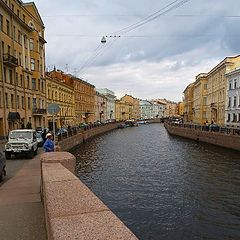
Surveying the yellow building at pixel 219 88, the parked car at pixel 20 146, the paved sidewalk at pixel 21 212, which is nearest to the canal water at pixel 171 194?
the parked car at pixel 20 146

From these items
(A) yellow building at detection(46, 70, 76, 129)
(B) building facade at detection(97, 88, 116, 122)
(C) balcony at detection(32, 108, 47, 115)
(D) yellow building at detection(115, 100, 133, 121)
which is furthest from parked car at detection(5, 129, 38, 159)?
(D) yellow building at detection(115, 100, 133, 121)

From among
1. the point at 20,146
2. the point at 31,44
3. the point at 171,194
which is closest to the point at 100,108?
the point at 31,44

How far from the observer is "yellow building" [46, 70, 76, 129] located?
157ft

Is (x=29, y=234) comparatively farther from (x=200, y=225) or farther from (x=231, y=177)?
(x=231, y=177)

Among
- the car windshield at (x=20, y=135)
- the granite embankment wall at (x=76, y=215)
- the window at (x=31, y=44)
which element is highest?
the window at (x=31, y=44)

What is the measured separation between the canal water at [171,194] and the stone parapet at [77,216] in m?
5.85

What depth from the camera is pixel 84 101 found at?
73312 mm

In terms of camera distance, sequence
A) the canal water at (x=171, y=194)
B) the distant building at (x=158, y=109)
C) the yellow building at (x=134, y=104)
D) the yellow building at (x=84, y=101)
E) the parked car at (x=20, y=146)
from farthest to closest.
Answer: the distant building at (x=158, y=109) → the yellow building at (x=134, y=104) → the yellow building at (x=84, y=101) → the parked car at (x=20, y=146) → the canal water at (x=171, y=194)

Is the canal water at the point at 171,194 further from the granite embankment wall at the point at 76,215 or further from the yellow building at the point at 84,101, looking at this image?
the yellow building at the point at 84,101

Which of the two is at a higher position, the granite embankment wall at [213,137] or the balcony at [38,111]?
the balcony at [38,111]

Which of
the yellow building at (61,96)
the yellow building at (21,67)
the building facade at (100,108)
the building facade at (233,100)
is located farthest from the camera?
→ the building facade at (100,108)

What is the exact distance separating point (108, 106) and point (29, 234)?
347 feet

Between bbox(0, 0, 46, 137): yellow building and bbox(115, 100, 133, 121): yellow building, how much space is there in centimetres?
Result: 8503

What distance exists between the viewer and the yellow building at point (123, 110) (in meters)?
128
